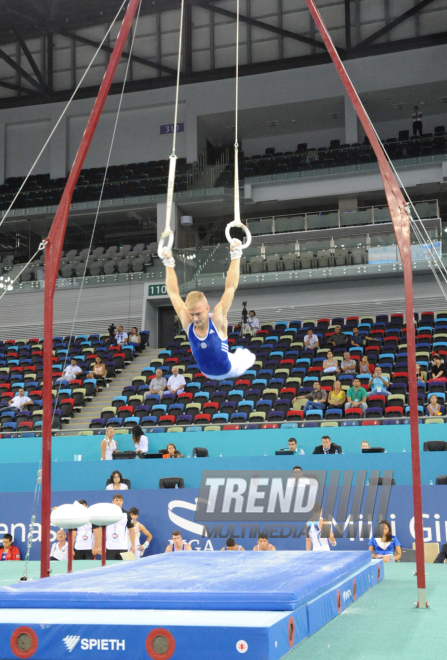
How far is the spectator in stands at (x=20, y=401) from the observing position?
53.7ft

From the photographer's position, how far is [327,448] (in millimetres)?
11484

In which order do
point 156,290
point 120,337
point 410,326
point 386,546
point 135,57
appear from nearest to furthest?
point 410,326
point 386,546
point 120,337
point 156,290
point 135,57

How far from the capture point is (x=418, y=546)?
6.36m

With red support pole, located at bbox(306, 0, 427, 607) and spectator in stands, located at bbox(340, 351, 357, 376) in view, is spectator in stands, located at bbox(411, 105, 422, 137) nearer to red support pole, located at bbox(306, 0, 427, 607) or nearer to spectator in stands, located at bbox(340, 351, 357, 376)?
spectator in stands, located at bbox(340, 351, 357, 376)

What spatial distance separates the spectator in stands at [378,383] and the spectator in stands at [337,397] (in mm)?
529

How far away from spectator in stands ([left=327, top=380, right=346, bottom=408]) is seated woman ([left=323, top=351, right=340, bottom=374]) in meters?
1.52

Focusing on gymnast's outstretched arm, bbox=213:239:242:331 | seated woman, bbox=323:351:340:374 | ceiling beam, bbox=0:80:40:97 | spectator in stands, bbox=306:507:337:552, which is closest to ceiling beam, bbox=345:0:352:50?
ceiling beam, bbox=0:80:40:97

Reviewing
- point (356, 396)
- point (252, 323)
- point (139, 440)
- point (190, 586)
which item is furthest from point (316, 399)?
point (190, 586)

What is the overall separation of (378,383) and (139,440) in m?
4.74

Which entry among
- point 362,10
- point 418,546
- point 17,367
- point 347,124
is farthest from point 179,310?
point 362,10

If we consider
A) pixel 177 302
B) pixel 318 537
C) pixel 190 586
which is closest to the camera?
pixel 190 586

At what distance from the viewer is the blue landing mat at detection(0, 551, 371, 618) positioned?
4.58 m

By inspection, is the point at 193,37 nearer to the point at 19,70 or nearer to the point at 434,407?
the point at 19,70

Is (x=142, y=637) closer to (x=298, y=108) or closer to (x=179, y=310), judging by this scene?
(x=179, y=310)
